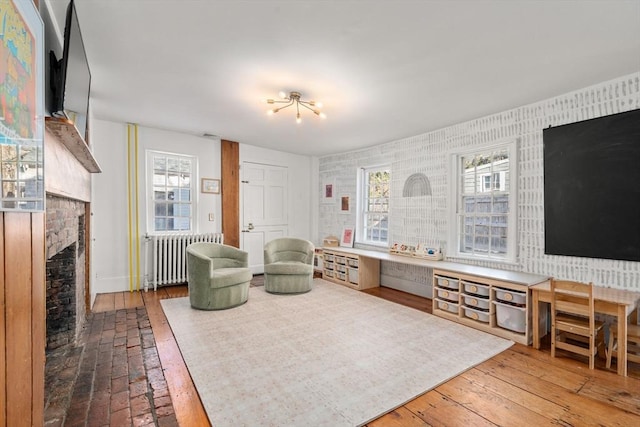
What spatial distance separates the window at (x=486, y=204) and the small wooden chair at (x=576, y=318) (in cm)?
87

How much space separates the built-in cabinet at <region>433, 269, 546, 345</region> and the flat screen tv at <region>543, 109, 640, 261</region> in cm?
64

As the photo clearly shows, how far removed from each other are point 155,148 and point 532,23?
200 inches

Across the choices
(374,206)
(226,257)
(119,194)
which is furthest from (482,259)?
(119,194)

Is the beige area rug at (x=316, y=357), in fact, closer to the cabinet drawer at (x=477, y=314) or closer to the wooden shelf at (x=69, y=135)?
the cabinet drawer at (x=477, y=314)

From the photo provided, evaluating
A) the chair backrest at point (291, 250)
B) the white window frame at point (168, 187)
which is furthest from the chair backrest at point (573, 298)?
the white window frame at point (168, 187)

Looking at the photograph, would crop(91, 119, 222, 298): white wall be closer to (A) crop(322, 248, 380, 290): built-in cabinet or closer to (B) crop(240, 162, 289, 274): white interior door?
(B) crop(240, 162, 289, 274): white interior door

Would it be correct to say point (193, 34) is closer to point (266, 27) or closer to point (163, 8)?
point (163, 8)

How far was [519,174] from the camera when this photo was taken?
3.54 metres

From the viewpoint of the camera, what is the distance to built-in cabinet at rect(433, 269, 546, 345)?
3.00 metres

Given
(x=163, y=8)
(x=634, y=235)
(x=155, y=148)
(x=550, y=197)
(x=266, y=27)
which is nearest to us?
(x=163, y=8)

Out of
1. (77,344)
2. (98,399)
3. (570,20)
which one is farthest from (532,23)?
(77,344)

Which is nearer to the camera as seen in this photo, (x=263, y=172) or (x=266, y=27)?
(x=266, y=27)

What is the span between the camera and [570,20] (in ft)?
6.47

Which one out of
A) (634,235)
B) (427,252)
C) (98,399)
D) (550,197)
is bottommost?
(98,399)
